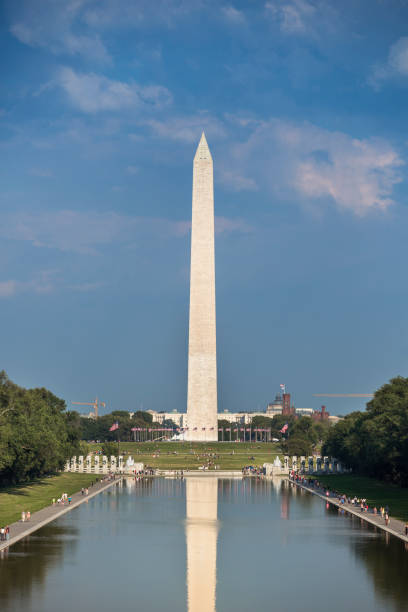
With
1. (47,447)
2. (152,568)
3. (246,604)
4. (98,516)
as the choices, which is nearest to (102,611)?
(246,604)

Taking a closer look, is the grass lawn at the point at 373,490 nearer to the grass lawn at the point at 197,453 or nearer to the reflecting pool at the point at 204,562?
the reflecting pool at the point at 204,562

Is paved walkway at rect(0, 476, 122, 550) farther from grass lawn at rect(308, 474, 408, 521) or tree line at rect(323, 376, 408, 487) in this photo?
tree line at rect(323, 376, 408, 487)

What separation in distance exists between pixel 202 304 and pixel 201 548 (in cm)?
7941

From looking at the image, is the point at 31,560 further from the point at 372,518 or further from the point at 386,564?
the point at 372,518

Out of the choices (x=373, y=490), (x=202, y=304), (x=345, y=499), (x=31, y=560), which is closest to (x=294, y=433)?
(x=202, y=304)

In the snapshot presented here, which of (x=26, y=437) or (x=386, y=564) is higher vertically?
(x=26, y=437)

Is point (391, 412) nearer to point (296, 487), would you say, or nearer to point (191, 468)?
point (296, 487)

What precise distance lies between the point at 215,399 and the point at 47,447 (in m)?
52.4

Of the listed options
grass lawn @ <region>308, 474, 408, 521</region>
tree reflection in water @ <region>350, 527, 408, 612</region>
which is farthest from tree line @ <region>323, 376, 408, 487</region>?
tree reflection in water @ <region>350, 527, 408, 612</region>

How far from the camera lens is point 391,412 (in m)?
73.2

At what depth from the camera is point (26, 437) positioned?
60.8 metres

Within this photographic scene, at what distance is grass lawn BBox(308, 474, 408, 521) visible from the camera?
5335 cm

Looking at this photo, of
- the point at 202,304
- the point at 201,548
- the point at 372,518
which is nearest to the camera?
the point at 201,548

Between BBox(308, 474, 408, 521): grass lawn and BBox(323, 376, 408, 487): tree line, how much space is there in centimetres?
151
